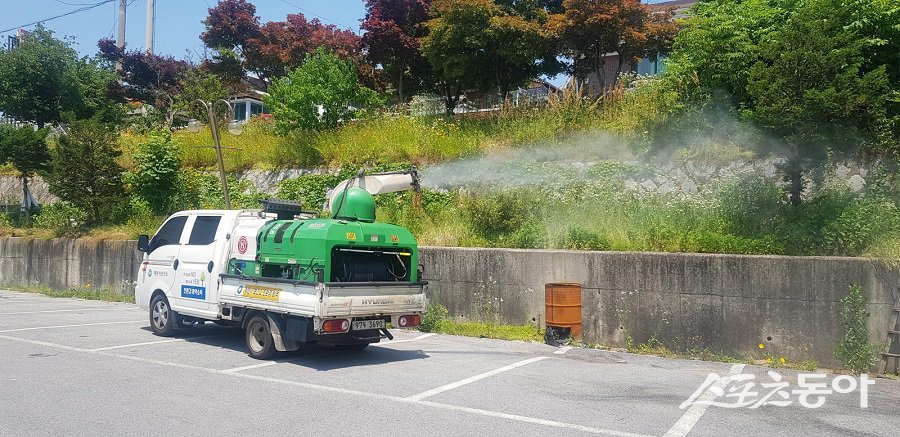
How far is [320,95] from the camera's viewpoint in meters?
19.9

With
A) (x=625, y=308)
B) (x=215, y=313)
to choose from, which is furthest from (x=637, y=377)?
(x=215, y=313)

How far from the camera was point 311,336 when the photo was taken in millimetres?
9055

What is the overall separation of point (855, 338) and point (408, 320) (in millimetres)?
6270

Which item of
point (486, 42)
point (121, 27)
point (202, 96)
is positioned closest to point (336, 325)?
point (486, 42)

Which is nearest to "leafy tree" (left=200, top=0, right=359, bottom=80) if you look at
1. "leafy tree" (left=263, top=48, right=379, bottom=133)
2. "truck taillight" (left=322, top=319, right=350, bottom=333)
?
"leafy tree" (left=263, top=48, right=379, bottom=133)

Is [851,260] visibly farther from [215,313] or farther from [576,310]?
[215,313]

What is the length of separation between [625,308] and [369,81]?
14.4m

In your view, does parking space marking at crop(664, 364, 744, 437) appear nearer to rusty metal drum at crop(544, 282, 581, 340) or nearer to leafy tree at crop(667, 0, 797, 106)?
rusty metal drum at crop(544, 282, 581, 340)

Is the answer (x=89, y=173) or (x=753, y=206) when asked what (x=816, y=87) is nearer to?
(x=753, y=206)

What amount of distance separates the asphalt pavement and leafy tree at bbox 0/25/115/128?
18.7m

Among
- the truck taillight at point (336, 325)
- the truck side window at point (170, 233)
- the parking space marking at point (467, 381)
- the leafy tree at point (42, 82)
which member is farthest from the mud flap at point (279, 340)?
the leafy tree at point (42, 82)

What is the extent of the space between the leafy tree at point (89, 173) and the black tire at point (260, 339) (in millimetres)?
12842

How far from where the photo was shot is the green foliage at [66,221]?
2048 centimetres

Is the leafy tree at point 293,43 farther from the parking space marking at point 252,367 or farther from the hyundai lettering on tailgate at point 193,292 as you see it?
the parking space marking at point 252,367
